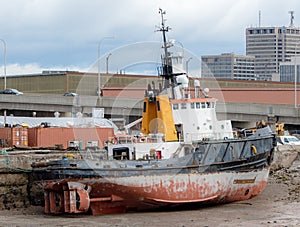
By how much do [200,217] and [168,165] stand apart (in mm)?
2367

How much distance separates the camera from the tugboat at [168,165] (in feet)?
94.6

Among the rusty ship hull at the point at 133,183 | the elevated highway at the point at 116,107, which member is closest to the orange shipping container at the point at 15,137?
the rusty ship hull at the point at 133,183

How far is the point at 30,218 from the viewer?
28.9 metres

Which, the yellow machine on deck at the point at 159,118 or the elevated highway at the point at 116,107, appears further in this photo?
the elevated highway at the point at 116,107

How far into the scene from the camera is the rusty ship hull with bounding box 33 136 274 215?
28703mm

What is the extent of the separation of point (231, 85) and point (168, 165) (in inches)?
2148

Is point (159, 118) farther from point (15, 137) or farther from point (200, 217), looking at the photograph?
point (15, 137)

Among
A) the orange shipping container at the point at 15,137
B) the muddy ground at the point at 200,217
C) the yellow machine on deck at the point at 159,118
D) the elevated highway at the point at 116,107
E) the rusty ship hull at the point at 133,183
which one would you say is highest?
the elevated highway at the point at 116,107

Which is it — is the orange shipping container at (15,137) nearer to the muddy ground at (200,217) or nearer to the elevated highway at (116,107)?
the muddy ground at (200,217)

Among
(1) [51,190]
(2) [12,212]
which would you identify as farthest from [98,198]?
(2) [12,212]

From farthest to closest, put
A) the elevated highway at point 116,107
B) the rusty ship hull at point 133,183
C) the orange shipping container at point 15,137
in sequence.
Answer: the elevated highway at point 116,107 → the orange shipping container at point 15,137 → the rusty ship hull at point 133,183

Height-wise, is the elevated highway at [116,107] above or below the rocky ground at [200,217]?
above

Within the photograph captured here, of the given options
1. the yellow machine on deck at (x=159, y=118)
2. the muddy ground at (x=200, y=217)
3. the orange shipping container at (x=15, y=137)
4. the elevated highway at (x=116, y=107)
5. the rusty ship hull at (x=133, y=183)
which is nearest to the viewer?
the muddy ground at (x=200, y=217)

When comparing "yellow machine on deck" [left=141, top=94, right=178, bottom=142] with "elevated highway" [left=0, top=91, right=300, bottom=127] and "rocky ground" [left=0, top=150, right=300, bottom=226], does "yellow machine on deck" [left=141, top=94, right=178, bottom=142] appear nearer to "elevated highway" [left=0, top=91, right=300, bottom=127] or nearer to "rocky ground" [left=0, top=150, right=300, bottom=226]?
"rocky ground" [left=0, top=150, right=300, bottom=226]
